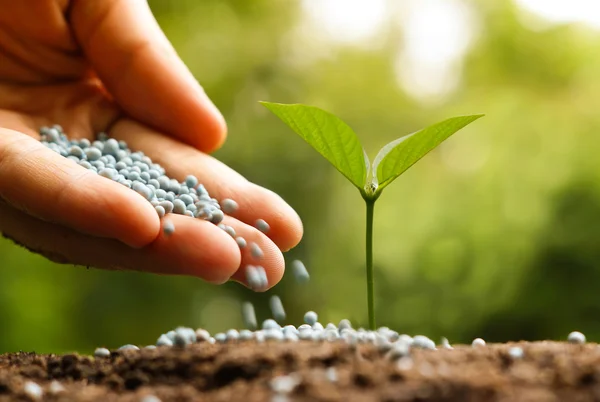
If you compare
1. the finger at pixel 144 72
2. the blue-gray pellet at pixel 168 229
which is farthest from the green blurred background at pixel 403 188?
the blue-gray pellet at pixel 168 229

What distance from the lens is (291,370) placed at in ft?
2.42

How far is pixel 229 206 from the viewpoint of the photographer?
1199 millimetres

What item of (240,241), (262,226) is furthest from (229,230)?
(262,226)

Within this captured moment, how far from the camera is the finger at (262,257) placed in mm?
1099

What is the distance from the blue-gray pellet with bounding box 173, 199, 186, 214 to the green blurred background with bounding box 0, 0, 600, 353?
224 centimetres

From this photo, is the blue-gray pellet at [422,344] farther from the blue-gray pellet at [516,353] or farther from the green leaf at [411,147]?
the green leaf at [411,147]

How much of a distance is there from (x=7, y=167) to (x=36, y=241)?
23 cm

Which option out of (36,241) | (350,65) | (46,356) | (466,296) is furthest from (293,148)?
(46,356)

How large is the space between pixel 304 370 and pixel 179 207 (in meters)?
0.46

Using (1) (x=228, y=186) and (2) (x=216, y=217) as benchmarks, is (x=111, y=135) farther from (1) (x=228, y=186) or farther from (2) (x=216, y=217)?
(2) (x=216, y=217)

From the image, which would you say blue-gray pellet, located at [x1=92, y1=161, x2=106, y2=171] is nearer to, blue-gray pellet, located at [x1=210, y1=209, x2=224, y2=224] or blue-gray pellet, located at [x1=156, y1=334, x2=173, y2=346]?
blue-gray pellet, located at [x1=210, y1=209, x2=224, y2=224]

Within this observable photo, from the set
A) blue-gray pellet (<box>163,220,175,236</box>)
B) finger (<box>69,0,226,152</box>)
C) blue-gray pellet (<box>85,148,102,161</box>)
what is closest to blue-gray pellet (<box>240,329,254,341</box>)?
blue-gray pellet (<box>163,220,175,236</box>)

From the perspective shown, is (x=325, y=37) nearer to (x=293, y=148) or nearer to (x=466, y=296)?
(x=293, y=148)

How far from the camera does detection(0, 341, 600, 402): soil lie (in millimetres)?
657
